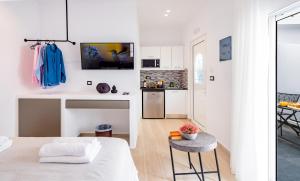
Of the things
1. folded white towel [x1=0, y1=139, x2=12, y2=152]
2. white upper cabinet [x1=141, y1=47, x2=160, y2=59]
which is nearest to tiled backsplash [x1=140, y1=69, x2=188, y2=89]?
white upper cabinet [x1=141, y1=47, x2=160, y2=59]

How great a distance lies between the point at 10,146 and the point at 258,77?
7.72ft

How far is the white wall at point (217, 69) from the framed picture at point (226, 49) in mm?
72

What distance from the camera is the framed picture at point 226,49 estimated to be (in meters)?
3.04

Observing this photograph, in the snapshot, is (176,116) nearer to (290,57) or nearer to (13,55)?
(290,57)

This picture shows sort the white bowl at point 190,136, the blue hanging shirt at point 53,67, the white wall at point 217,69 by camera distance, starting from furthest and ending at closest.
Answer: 1. the blue hanging shirt at point 53,67
2. the white wall at point 217,69
3. the white bowl at point 190,136

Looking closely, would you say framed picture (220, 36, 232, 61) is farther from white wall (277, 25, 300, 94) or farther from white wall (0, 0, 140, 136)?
white wall (0, 0, 140, 136)

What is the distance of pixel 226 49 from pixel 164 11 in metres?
2.09

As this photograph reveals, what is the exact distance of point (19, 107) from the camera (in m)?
3.48

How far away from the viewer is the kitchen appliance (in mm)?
5906

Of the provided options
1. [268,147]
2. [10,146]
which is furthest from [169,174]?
[10,146]

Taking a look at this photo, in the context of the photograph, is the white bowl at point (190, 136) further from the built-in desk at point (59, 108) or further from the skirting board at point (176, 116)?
the skirting board at point (176, 116)

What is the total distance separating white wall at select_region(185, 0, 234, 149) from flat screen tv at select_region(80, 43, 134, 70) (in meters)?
1.45

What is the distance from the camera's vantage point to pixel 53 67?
3.62 metres

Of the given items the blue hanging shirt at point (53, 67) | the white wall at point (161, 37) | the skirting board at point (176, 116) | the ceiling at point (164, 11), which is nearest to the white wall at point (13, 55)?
the blue hanging shirt at point (53, 67)
